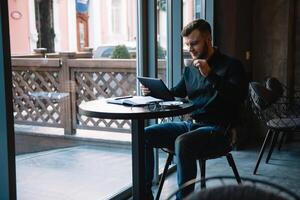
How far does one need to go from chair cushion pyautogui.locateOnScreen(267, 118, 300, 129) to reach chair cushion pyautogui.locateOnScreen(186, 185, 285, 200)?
2538 millimetres

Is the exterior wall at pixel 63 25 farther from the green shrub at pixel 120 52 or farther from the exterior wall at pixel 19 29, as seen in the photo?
the green shrub at pixel 120 52

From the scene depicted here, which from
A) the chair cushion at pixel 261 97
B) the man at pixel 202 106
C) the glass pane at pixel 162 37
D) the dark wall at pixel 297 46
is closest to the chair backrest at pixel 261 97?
the chair cushion at pixel 261 97

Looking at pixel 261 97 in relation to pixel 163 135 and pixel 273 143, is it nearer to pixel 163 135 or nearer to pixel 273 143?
pixel 273 143

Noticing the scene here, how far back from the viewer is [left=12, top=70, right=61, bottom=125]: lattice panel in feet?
7.19

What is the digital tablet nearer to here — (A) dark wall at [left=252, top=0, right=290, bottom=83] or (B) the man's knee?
(B) the man's knee

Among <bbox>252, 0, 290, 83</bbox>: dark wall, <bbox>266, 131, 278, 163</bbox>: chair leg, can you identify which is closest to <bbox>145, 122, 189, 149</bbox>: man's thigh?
<bbox>266, 131, 278, 163</bbox>: chair leg

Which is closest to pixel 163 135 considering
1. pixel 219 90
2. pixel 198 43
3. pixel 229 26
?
pixel 219 90

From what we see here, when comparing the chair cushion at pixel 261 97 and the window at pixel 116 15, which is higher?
the window at pixel 116 15

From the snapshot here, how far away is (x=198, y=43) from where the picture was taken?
268 cm

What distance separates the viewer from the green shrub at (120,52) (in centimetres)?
315

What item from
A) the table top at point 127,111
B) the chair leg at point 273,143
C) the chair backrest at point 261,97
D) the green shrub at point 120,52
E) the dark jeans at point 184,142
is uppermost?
the green shrub at point 120,52

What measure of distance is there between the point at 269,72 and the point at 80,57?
8.74 feet

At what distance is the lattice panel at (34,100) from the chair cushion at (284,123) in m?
1.88

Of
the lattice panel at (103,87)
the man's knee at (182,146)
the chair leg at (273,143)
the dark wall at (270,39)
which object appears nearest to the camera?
the man's knee at (182,146)
